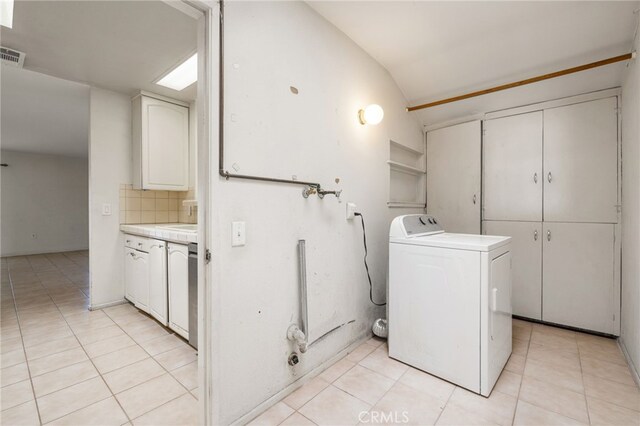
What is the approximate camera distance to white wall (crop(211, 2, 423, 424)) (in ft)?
4.34

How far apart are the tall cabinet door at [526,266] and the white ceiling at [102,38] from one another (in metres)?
3.25

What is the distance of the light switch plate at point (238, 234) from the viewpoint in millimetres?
1322

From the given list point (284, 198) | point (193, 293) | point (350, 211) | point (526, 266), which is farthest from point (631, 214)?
point (193, 293)

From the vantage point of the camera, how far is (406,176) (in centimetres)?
308

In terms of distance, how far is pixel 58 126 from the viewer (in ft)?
14.3

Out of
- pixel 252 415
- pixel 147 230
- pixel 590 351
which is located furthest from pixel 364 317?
pixel 147 230

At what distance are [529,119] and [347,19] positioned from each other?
1936mm

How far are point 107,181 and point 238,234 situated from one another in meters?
2.68

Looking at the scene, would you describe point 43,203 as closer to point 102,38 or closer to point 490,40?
point 102,38

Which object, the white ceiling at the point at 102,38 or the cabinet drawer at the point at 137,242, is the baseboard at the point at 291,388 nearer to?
the cabinet drawer at the point at 137,242

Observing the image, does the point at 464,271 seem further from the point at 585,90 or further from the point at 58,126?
the point at 58,126

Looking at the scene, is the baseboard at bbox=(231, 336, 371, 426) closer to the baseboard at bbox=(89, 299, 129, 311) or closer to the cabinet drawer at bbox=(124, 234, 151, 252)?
the cabinet drawer at bbox=(124, 234, 151, 252)

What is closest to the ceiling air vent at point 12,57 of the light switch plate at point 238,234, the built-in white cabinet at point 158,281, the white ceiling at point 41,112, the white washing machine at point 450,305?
the white ceiling at point 41,112

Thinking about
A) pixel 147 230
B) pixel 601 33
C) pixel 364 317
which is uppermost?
pixel 601 33
